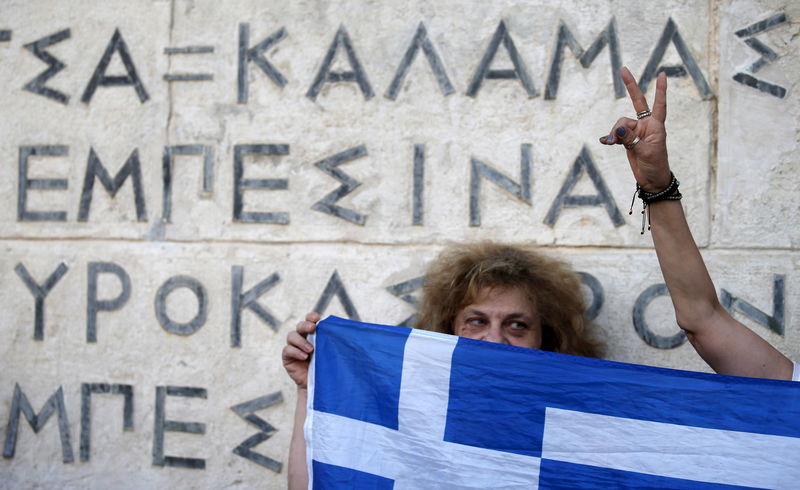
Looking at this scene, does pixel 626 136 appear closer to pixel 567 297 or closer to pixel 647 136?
pixel 647 136

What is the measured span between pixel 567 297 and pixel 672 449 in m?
0.60

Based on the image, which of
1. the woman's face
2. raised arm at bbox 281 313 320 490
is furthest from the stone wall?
raised arm at bbox 281 313 320 490

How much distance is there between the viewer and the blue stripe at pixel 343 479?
1552 millimetres

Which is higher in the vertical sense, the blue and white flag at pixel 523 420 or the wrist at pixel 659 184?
the wrist at pixel 659 184

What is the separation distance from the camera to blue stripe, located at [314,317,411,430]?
1616mm

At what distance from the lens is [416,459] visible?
1549mm

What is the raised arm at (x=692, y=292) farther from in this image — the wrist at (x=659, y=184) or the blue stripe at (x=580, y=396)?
the blue stripe at (x=580, y=396)

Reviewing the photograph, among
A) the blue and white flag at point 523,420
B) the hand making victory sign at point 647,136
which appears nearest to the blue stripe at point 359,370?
the blue and white flag at point 523,420

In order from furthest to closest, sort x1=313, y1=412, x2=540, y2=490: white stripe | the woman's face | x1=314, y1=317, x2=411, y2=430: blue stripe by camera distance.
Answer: the woman's face → x1=314, y1=317, x2=411, y2=430: blue stripe → x1=313, y1=412, x2=540, y2=490: white stripe

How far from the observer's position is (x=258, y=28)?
2.32 meters

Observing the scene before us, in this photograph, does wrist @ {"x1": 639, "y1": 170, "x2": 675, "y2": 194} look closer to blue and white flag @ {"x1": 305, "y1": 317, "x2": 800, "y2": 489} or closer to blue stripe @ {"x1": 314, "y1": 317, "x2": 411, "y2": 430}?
blue and white flag @ {"x1": 305, "y1": 317, "x2": 800, "y2": 489}

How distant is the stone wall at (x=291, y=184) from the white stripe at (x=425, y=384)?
22.8 inches

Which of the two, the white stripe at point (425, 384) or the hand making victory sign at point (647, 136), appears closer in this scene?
the hand making victory sign at point (647, 136)

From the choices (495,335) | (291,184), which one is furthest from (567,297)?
(291,184)
